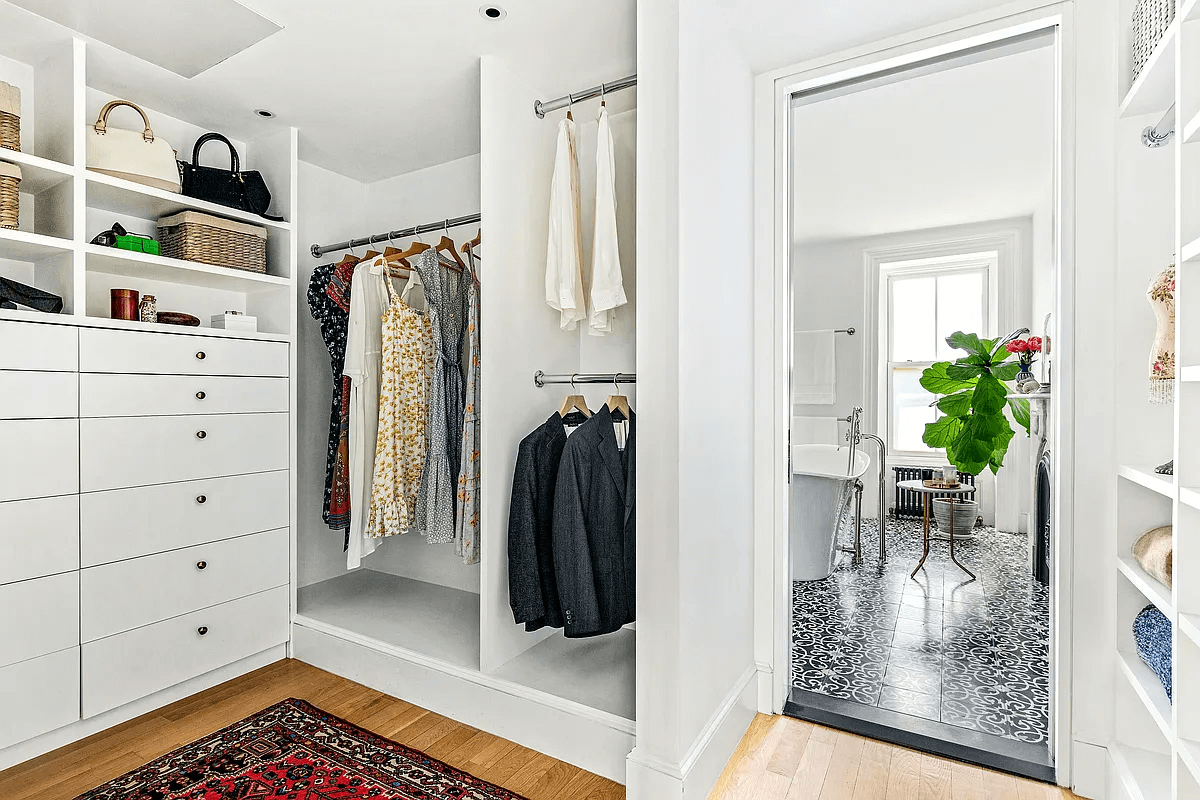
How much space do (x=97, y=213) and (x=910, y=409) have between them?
300 centimetres

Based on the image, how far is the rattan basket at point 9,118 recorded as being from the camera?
191 cm

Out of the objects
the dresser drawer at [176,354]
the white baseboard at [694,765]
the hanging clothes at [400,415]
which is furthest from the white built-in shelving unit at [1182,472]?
the dresser drawer at [176,354]

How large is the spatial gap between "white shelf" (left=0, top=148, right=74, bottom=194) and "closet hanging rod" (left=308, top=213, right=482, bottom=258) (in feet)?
3.30

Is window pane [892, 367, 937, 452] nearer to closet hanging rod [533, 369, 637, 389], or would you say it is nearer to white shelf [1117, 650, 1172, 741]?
white shelf [1117, 650, 1172, 741]

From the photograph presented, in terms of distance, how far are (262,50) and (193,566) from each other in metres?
1.78

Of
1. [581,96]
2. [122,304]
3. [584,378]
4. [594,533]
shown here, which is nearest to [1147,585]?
[594,533]

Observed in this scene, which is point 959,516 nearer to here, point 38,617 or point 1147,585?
point 1147,585

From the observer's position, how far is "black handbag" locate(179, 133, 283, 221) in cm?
246

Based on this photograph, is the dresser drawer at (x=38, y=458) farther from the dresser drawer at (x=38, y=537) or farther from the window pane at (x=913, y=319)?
the window pane at (x=913, y=319)

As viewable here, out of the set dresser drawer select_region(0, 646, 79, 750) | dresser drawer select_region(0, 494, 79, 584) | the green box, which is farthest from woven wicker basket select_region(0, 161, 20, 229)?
dresser drawer select_region(0, 646, 79, 750)

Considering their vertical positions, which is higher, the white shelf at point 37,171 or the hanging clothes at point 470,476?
the white shelf at point 37,171

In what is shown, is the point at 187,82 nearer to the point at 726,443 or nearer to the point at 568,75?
the point at 568,75

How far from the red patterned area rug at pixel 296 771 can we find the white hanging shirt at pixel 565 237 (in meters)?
1.49

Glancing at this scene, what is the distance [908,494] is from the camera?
2059 millimetres
